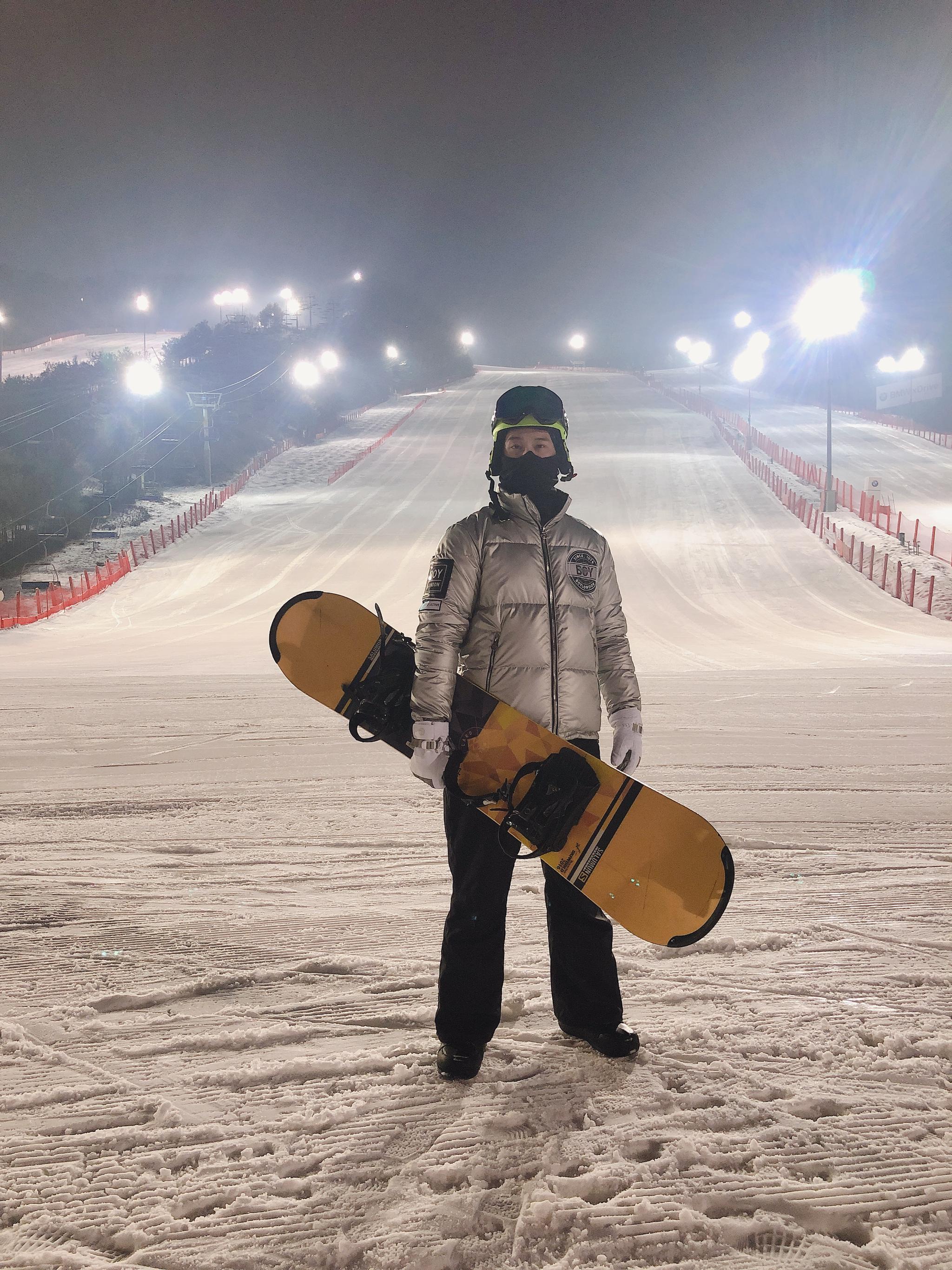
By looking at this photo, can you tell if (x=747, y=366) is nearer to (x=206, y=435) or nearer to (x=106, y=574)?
(x=206, y=435)

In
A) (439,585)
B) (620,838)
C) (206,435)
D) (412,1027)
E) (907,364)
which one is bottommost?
(412,1027)

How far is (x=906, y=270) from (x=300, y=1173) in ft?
223

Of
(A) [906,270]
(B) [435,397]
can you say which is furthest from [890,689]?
(A) [906,270]

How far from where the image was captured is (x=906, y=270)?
5744 cm

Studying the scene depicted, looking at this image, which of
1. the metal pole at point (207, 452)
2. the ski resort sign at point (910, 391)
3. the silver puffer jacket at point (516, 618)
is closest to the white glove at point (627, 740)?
the silver puffer jacket at point (516, 618)

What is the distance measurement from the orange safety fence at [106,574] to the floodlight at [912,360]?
45.3 metres

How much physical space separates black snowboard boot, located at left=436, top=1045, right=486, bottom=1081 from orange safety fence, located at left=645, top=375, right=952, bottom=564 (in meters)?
19.5

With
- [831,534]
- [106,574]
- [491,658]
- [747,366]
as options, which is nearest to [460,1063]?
[491,658]

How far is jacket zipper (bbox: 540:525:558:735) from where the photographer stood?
104 inches

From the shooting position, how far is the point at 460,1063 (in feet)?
8.42

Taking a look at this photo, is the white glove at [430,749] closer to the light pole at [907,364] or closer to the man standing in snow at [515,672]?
the man standing in snow at [515,672]

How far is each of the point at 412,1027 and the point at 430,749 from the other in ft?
3.31

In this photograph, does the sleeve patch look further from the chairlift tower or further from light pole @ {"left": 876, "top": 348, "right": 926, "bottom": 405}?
light pole @ {"left": 876, "top": 348, "right": 926, "bottom": 405}

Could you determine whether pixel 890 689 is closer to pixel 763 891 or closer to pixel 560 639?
pixel 763 891
